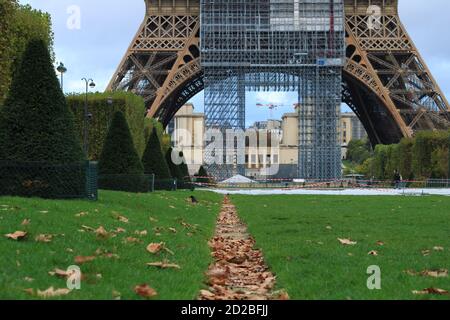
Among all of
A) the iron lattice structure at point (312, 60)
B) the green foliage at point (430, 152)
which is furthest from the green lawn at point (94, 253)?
the green foliage at point (430, 152)

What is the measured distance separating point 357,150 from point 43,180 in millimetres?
103408

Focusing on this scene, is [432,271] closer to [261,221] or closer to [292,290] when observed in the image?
[292,290]

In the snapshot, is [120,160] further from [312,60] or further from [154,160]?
[312,60]

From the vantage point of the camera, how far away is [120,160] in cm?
2183

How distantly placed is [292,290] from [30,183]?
9058 mm

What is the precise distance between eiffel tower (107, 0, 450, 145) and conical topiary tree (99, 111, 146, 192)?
28.3 m

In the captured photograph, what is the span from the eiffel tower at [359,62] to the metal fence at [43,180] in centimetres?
3645

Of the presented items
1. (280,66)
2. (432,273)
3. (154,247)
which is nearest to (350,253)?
(432,273)

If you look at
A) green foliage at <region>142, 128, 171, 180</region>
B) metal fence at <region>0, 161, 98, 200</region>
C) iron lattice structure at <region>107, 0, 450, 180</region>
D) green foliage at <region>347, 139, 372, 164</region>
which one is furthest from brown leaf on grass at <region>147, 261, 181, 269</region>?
green foliage at <region>347, 139, 372, 164</region>

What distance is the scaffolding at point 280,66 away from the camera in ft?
185

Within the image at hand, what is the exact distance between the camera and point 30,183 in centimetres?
1326

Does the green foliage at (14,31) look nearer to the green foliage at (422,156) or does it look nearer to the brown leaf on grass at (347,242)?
the brown leaf on grass at (347,242)

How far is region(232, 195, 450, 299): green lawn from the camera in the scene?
546cm
